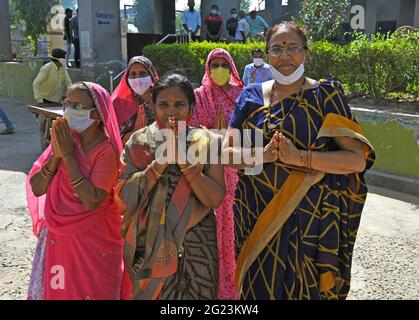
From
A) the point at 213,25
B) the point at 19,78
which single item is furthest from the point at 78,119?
the point at 19,78

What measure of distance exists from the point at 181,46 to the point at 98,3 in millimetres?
2575

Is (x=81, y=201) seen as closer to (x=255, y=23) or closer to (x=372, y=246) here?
→ (x=372, y=246)

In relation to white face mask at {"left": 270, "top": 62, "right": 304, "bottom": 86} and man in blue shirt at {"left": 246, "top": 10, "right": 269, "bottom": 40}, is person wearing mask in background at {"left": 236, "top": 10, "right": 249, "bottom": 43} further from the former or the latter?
white face mask at {"left": 270, "top": 62, "right": 304, "bottom": 86}

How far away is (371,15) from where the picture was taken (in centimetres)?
1564

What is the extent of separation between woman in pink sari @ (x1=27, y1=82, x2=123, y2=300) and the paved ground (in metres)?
1.05

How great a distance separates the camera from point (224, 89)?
322cm

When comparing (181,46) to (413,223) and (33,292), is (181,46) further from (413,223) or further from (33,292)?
(33,292)

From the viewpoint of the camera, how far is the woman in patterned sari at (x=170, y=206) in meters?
1.85

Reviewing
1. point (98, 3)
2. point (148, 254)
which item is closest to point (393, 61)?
point (148, 254)

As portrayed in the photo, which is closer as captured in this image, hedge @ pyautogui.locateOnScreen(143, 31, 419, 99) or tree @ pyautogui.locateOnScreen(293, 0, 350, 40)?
hedge @ pyautogui.locateOnScreen(143, 31, 419, 99)

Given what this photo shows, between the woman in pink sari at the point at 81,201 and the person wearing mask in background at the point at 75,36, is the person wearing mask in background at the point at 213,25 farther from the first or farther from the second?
the woman in pink sari at the point at 81,201

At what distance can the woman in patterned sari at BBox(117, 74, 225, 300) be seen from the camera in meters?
1.85

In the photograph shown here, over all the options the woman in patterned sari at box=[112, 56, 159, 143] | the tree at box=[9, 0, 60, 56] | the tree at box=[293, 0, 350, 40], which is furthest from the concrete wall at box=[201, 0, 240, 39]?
the tree at box=[9, 0, 60, 56]

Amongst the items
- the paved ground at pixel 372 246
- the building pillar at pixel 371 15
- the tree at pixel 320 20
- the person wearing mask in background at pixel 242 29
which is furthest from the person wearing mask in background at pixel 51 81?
the building pillar at pixel 371 15
